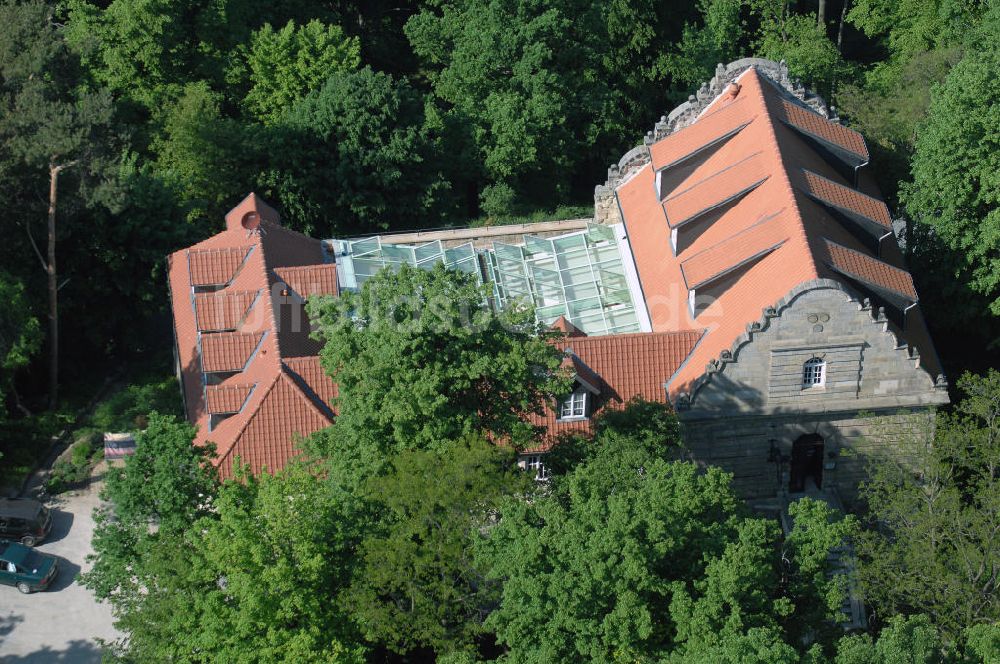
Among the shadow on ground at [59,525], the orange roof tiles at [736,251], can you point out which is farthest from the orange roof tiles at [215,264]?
the orange roof tiles at [736,251]

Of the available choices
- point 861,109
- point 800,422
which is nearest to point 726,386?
point 800,422

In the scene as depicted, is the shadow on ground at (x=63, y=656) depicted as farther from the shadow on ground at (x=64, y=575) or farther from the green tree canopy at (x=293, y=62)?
the green tree canopy at (x=293, y=62)

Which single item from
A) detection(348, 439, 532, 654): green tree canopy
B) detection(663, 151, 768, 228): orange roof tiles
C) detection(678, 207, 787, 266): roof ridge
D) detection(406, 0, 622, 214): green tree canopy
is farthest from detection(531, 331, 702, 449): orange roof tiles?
detection(406, 0, 622, 214): green tree canopy

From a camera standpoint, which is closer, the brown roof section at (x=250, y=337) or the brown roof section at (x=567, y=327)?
the brown roof section at (x=250, y=337)

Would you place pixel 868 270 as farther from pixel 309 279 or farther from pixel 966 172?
pixel 309 279

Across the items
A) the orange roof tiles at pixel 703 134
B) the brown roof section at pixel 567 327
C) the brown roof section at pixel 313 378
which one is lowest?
the brown roof section at pixel 313 378

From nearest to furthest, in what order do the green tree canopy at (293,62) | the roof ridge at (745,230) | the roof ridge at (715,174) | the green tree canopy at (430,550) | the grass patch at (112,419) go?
the green tree canopy at (430,550) → the roof ridge at (745,230) → the grass patch at (112,419) → the roof ridge at (715,174) → the green tree canopy at (293,62)
